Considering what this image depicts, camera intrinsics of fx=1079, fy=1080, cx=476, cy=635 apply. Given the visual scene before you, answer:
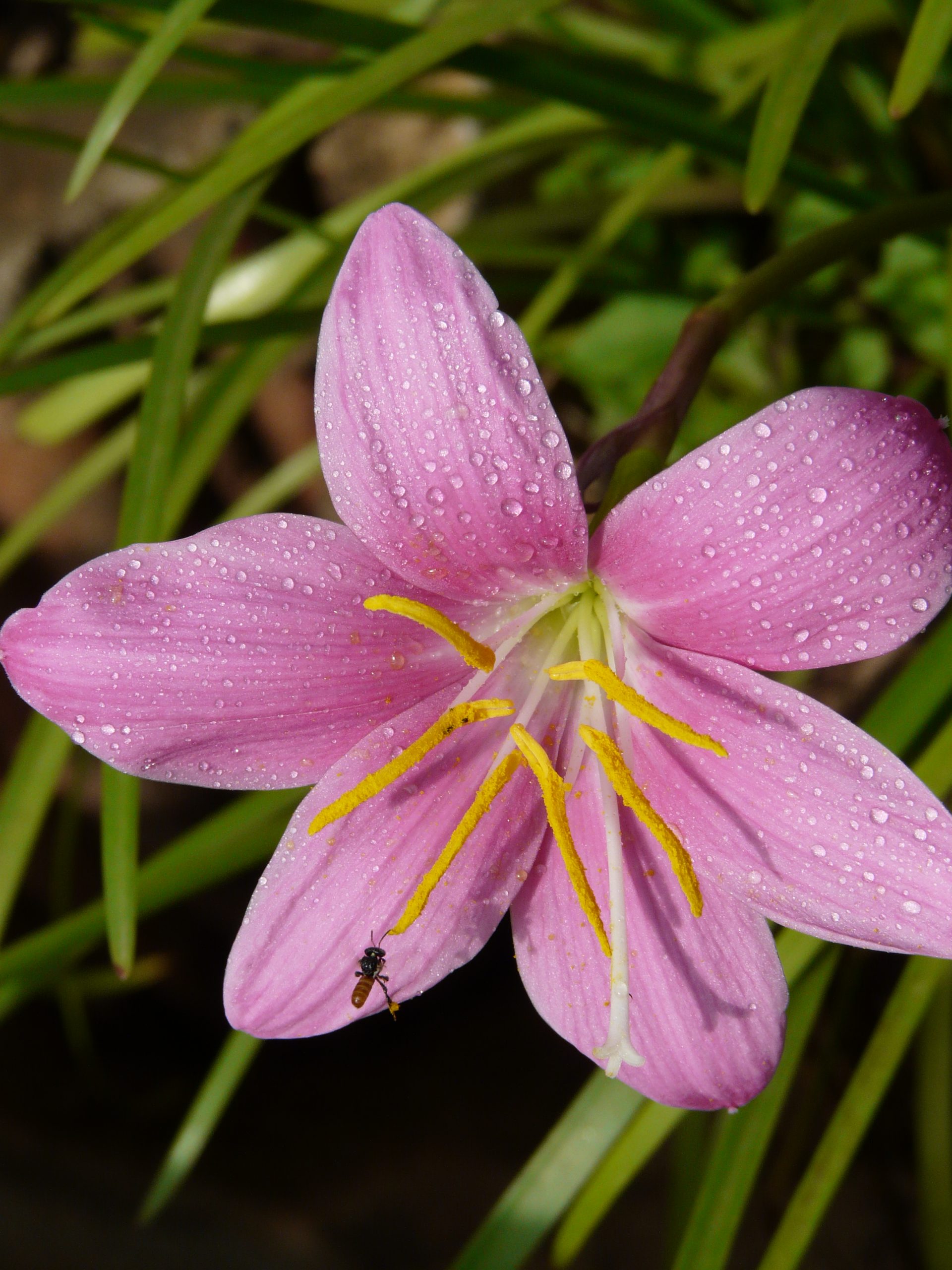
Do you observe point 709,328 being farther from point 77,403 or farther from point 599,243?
point 77,403

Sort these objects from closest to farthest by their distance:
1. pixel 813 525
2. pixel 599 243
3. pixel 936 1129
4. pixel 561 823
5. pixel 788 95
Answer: pixel 813 525 < pixel 561 823 < pixel 788 95 < pixel 936 1129 < pixel 599 243

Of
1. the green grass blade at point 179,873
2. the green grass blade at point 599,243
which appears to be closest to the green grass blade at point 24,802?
the green grass blade at point 179,873

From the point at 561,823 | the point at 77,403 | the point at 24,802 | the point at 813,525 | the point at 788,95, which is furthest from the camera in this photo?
the point at 77,403

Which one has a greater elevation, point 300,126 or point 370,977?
point 300,126

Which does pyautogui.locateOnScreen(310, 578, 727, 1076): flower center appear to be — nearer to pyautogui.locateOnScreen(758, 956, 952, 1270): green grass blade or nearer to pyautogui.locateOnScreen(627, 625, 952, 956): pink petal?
pyautogui.locateOnScreen(627, 625, 952, 956): pink petal

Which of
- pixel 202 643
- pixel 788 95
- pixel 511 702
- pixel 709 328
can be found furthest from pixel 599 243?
pixel 202 643

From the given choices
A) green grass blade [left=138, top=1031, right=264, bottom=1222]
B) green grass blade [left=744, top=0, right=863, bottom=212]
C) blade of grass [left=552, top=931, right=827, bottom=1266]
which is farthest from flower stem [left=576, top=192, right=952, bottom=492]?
green grass blade [left=138, top=1031, right=264, bottom=1222]
